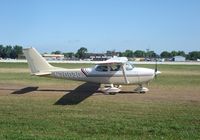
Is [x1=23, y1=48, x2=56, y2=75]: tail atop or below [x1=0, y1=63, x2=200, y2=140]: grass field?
atop

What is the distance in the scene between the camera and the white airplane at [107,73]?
62.0 ft

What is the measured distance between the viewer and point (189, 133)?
9016 millimetres

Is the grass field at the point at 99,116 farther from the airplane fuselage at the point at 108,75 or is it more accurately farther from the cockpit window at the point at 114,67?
the cockpit window at the point at 114,67

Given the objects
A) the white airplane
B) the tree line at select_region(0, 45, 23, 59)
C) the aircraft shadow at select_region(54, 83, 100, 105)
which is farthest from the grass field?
the tree line at select_region(0, 45, 23, 59)

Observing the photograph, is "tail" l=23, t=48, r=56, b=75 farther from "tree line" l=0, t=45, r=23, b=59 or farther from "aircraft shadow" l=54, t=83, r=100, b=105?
"tree line" l=0, t=45, r=23, b=59

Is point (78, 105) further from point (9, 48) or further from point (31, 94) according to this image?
point (9, 48)

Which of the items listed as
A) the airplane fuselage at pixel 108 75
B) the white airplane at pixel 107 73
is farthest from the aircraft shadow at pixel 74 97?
the white airplane at pixel 107 73

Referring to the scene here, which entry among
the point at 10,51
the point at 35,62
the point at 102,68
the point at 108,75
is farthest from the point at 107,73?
the point at 10,51

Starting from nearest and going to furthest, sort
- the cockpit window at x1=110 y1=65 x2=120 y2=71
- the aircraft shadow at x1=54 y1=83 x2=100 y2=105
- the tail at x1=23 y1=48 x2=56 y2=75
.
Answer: the aircraft shadow at x1=54 y1=83 x2=100 y2=105
the cockpit window at x1=110 y1=65 x2=120 y2=71
the tail at x1=23 y1=48 x2=56 y2=75

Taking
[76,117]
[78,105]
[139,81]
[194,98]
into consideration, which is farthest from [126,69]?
[76,117]

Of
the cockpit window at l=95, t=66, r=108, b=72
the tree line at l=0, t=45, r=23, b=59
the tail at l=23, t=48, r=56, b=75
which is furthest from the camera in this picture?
the tree line at l=0, t=45, r=23, b=59

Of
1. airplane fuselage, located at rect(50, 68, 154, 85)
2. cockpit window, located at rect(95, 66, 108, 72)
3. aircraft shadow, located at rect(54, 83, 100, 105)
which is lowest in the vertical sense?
aircraft shadow, located at rect(54, 83, 100, 105)

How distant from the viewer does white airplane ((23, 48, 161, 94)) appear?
1891cm

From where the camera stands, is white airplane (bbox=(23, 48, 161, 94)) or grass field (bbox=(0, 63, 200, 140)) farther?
white airplane (bbox=(23, 48, 161, 94))
